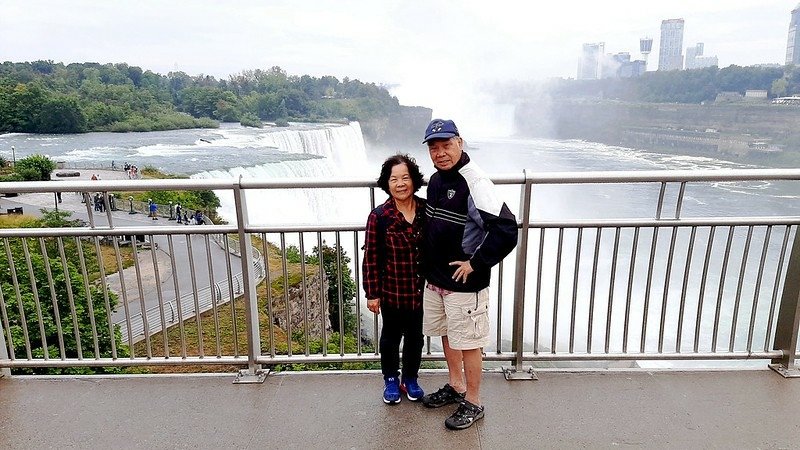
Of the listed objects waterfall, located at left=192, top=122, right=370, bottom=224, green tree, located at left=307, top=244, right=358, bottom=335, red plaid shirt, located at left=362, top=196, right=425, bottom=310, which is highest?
red plaid shirt, located at left=362, top=196, right=425, bottom=310

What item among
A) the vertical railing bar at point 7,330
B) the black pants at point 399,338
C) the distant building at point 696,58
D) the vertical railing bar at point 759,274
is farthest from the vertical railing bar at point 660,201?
the distant building at point 696,58

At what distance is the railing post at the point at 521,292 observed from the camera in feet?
9.89

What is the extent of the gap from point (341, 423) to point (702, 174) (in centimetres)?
227

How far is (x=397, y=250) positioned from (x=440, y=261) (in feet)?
0.73

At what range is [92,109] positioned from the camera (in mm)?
61156

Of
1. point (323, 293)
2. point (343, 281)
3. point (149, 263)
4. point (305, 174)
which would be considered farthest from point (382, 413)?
point (305, 174)

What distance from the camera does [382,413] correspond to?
289cm

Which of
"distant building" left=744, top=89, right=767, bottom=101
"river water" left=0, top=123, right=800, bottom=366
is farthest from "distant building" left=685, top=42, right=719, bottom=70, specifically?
"river water" left=0, top=123, right=800, bottom=366

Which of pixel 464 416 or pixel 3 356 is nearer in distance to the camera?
pixel 464 416

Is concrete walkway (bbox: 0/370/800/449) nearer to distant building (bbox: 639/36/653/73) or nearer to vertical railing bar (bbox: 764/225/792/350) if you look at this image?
vertical railing bar (bbox: 764/225/792/350)

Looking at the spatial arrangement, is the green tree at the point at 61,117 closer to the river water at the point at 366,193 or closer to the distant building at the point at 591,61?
the river water at the point at 366,193

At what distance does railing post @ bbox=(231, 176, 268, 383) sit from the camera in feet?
10.1

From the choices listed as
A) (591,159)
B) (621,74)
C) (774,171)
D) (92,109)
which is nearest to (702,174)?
(774,171)

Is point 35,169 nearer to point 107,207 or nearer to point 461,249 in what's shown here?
point 107,207
